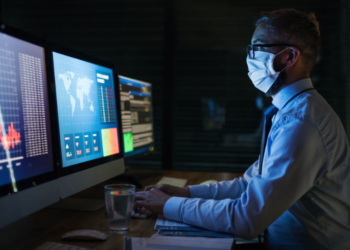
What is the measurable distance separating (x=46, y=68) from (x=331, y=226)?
100cm

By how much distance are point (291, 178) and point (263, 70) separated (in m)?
0.54

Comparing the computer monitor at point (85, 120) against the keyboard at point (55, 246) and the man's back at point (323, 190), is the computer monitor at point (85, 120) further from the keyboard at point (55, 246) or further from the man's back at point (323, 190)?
the man's back at point (323, 190)

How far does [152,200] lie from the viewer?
973 millimetres

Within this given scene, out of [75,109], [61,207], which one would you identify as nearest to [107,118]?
[75,109]

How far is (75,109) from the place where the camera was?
3.28ft

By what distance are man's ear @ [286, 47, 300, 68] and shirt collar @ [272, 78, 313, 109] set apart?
0.08 meters

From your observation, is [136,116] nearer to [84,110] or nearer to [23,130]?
[84,110]

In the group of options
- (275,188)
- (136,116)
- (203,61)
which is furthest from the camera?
(203,61)

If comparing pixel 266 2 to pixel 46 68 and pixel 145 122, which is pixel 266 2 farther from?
pixel 46 68

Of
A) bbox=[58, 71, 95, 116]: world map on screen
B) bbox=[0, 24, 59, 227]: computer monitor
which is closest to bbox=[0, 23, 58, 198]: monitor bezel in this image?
bbox=[0, 24, 59, 227]: computer monitor

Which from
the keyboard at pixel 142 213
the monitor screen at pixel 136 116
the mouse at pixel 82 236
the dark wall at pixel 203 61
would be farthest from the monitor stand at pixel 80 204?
the dark wall at pixel 203 61

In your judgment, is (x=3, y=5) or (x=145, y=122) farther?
(x=3, y=5)

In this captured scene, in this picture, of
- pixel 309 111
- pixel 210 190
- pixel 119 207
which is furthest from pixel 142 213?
pixel 309 111

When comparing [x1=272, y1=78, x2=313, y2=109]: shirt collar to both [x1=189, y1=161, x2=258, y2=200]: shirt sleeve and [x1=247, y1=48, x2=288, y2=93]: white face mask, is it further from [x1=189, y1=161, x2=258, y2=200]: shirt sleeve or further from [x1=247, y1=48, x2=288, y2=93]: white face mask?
[x1=189, y1=161, x2=258, y2=200]: shirt sleeve
